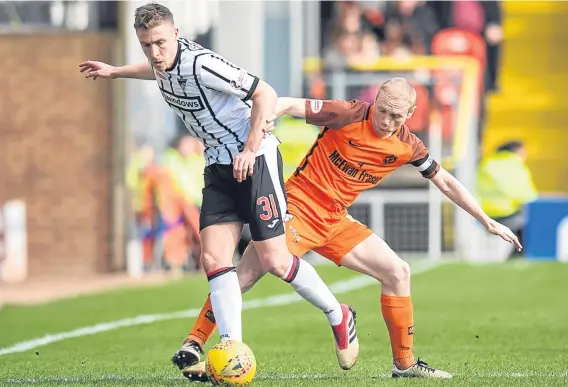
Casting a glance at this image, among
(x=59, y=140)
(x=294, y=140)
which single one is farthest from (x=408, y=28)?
(x=59, y=140)

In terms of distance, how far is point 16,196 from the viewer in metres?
20.5

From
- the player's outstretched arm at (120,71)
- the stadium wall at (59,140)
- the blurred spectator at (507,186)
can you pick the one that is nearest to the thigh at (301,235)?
the player's outstretched arm at (120,71)

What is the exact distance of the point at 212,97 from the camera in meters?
7.40

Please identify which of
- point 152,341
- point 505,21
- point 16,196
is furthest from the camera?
point 505,21

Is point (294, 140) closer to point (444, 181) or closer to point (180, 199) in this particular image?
point (180, 199)

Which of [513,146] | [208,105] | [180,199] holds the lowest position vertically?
[180,199]

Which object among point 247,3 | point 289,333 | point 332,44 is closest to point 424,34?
point 332,44

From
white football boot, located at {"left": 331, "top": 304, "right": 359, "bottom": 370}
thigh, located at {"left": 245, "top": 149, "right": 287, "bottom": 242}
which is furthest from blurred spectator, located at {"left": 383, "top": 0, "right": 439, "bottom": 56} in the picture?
thigh, located at {"left": 245, "top": 149, "right": 287, "bottom": 242}

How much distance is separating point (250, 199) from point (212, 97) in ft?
1.97

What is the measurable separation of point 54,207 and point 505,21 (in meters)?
9.18

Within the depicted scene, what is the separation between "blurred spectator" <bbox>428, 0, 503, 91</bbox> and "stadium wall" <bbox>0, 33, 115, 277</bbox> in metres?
5.99

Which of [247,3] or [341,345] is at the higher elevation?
[247,3]

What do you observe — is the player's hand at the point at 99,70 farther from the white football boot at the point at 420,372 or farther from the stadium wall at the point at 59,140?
the stadium wall at the point at 59,140

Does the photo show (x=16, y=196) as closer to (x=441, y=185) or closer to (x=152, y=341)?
(x=152, y=341)
